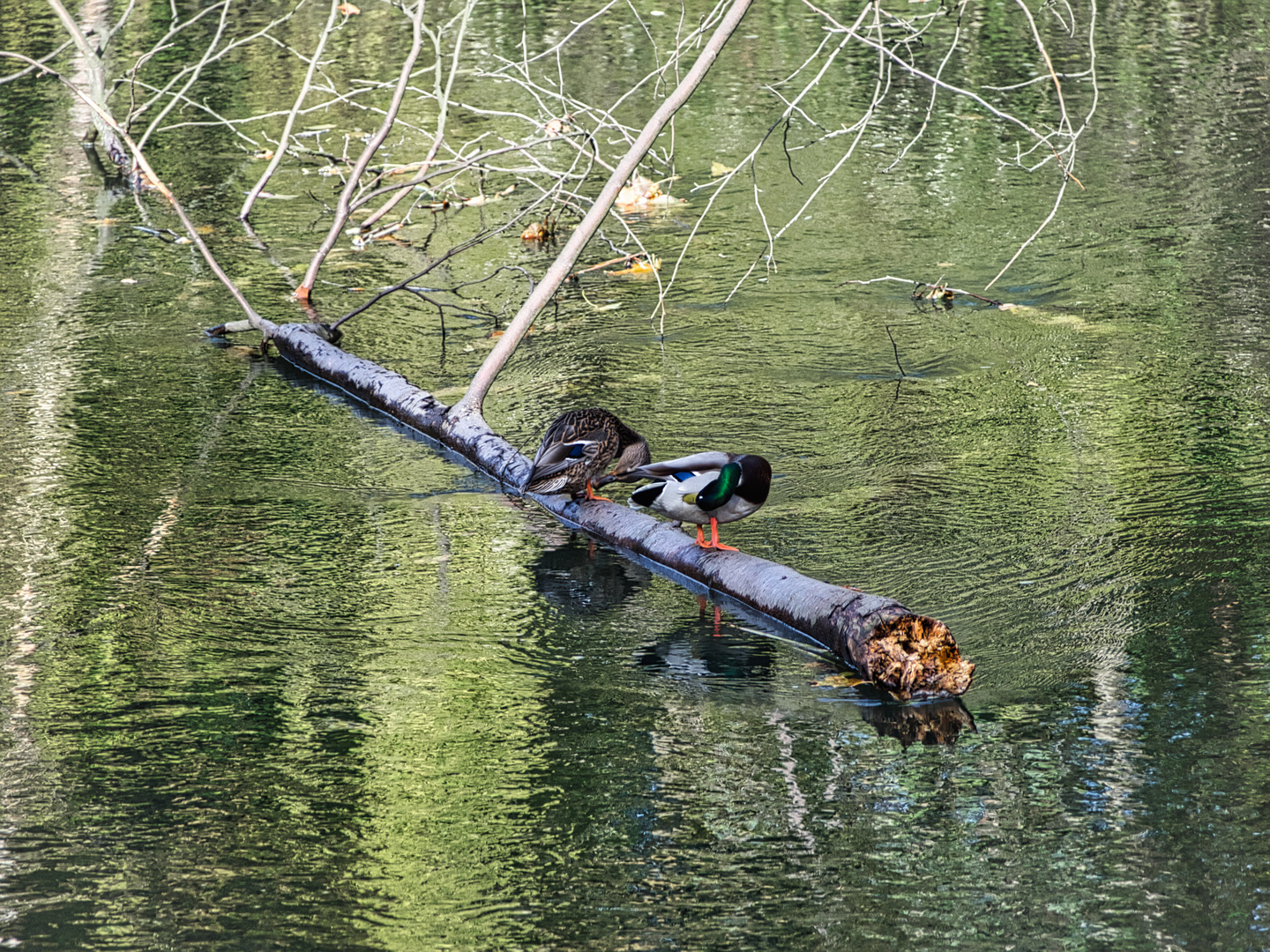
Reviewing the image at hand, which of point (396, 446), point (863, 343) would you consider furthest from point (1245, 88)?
point (396, 446)

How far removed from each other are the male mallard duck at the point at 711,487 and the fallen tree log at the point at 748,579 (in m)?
0.14

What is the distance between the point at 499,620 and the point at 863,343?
3.83 metres

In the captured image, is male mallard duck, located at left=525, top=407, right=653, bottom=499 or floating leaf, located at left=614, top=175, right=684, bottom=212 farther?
floating leaf, located at left=614, top=175, right=684, bottom=212

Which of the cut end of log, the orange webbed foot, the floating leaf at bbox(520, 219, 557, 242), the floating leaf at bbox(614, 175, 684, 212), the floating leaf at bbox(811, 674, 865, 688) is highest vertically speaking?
the floating leaf at bbox(614, 175, 684, 212)

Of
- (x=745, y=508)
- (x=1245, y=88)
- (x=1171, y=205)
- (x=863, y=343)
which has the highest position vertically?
(x=1245, y=88)

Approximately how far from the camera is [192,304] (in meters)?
9.80

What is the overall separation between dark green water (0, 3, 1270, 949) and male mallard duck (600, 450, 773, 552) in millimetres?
354

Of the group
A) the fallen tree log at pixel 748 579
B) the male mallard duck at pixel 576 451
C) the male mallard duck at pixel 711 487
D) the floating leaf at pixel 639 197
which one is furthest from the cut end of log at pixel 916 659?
the floating leaf at pixel 639 197

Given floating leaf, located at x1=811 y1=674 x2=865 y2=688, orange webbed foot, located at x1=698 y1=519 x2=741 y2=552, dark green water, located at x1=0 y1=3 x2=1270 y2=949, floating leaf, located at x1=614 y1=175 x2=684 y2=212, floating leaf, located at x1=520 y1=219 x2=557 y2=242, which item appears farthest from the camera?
floating leaf, located at x1=614 y1=175 x2=684 y2=212

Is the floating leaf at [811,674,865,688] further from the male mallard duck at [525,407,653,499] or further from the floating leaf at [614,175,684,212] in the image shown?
the floating leaf at [614,175,684,212]

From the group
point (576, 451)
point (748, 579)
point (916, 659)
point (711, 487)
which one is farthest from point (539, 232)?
point (916, 659)

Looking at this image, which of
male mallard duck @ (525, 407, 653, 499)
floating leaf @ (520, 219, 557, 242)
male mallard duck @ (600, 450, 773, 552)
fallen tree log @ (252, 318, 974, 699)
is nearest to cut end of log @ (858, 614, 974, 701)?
fallen tree log @ (252, 318, 974, 699)

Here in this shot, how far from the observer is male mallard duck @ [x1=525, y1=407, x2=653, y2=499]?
6164mm

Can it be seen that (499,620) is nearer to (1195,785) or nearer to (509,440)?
(509,440)
